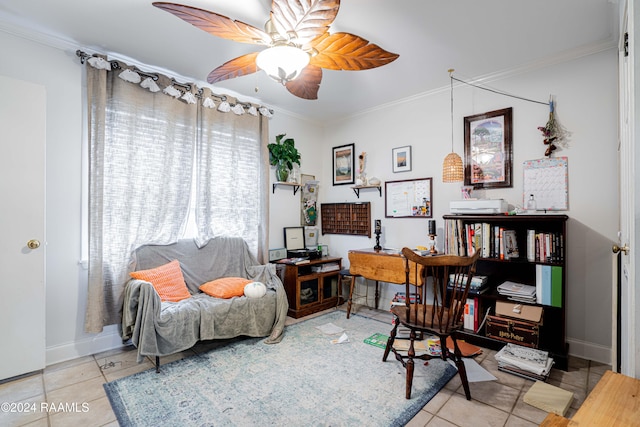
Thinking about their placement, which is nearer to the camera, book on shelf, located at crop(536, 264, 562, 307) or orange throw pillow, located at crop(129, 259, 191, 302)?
book on shelf, located at crop(536, 264, 562, 307)

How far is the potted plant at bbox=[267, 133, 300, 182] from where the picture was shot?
12.2ft

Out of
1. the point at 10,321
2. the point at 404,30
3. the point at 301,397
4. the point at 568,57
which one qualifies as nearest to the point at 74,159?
the point at 10,321

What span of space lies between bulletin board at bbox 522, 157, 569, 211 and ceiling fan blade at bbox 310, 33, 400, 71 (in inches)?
67.1

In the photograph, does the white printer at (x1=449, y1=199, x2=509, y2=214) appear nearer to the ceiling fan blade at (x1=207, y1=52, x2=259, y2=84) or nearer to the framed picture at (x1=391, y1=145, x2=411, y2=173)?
the framed picture at (x1=391, y1=145, x2=411, y2=173)

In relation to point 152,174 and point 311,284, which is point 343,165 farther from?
point 152,174

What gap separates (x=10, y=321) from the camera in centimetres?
208

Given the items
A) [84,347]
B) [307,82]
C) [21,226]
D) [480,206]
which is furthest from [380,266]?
[21,226]

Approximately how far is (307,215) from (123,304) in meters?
2.35

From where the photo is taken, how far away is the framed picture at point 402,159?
3518mm

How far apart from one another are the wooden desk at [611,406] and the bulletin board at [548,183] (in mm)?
2077

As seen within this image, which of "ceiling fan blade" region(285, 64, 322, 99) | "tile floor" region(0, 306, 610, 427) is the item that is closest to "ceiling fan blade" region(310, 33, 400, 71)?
"ceiling fan blade" region(285, 64, 322, 99)

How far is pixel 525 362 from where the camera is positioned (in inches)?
84.0

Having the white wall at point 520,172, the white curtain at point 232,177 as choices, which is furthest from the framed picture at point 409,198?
the white curtain at point 232,177

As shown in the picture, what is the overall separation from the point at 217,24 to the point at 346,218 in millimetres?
2795
